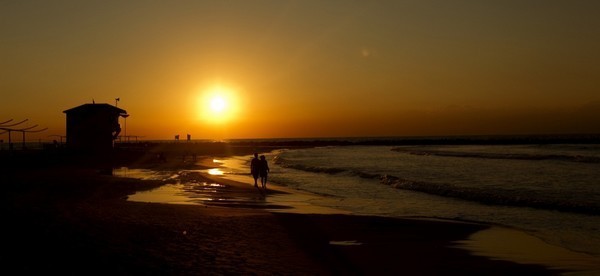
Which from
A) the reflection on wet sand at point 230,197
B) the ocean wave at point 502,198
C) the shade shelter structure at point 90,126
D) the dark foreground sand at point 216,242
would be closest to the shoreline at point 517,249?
the dark foreground sand at point 216,242

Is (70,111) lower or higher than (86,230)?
higher

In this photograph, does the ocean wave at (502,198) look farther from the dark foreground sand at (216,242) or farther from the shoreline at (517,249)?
the dark foreground sand at (216,242)

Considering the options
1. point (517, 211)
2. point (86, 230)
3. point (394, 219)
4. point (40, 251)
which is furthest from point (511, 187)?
point (40, 251)

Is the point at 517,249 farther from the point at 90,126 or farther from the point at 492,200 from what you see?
the point at 90,126

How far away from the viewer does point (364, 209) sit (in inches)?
705

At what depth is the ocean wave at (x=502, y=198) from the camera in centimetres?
1781

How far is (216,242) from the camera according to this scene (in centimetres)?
1079

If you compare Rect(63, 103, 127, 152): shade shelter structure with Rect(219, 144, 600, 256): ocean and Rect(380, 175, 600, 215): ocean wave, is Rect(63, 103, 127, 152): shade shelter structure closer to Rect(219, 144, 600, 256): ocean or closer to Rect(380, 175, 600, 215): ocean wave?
Rect(219, 144, 600, 256): ocean

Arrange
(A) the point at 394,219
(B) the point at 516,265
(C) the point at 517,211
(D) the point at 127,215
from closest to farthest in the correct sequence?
(B) the point at 516,265 < (D) the point at 127,215 < (A) the point at 394,219 < (C) the point at 517,211

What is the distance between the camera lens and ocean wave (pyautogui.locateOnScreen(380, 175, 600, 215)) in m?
17.8

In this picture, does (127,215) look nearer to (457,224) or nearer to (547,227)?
(457,224)

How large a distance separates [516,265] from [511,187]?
16.7 metres

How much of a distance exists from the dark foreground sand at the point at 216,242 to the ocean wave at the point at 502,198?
18.5 ft

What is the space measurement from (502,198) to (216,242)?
1362 centimetres
